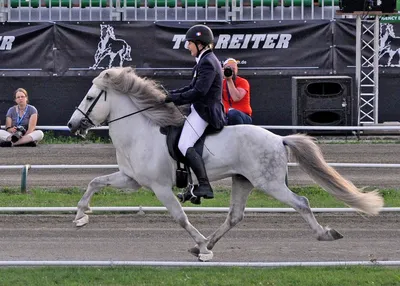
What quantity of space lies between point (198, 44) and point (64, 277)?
8.92 ft

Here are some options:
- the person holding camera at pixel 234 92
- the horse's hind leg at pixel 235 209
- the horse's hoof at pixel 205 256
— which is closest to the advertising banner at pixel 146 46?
the person holding camera at pixel 234 92

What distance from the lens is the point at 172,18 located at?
21.8m

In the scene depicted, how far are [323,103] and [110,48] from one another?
445 centimetres

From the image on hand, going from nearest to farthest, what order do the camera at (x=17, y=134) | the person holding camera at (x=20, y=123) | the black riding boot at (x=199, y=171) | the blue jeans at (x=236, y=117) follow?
the black riding boot at (x=199, y=171), the blue jeans at (x=236, y=117), the person holding camera at (x=20, y=123), the camera at (x=17, y=134)

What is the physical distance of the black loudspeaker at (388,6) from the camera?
1981 centimetres

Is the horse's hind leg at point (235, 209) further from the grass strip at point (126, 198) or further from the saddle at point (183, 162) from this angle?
the grass strip at point (126, 198)

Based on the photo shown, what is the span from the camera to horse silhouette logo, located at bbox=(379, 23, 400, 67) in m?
20.6

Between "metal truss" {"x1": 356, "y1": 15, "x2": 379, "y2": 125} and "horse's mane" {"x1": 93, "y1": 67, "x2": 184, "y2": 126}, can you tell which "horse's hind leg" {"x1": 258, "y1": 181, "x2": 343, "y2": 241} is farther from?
"metal truss" {"x1": 356, "y1": 15, "x2": 379, "y2": 125}

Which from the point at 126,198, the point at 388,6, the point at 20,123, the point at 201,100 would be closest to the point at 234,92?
the point at 126,198

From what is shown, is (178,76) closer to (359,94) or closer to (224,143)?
(359,94)

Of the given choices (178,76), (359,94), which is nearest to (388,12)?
(359,94)

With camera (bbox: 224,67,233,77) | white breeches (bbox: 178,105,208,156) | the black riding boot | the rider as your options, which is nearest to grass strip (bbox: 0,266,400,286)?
the black riding boot

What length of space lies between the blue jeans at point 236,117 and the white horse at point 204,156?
6.73 feet

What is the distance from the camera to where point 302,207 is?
378 inches
